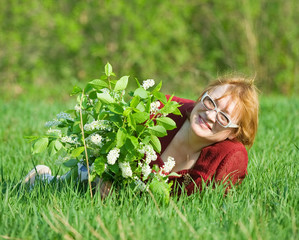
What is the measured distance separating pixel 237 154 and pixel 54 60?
9.91m

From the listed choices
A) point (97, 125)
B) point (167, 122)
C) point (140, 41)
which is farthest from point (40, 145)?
point (140, 41)

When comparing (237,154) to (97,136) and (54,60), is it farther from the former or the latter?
(54,60)

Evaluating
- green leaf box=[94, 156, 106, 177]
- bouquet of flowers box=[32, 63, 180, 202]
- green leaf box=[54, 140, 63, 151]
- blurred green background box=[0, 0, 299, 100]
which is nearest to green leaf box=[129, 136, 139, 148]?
bouquet of flowers box=[32, 63, 180, 202]

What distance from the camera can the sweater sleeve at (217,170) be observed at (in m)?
2.46

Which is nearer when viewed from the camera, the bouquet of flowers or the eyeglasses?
the bouquet of flowers

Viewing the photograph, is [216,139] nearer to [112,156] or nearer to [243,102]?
[243,102]

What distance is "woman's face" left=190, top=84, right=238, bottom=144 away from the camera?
2496 mm

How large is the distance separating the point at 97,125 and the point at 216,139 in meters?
0.80

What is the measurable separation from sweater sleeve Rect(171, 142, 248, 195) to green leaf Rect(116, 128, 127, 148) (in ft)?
1.87

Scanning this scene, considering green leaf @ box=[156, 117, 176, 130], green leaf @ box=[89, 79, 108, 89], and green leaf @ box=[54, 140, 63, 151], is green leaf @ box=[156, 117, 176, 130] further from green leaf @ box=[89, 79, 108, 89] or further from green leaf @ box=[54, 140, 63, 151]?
green leaf @ box=[54, 140, 63, 151]

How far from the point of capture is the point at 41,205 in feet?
7.03

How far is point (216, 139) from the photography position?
257 centimetres

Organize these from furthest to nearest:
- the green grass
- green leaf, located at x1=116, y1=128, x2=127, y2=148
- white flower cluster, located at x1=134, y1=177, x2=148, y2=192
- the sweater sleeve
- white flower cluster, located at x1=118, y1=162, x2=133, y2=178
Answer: the sweater sleeve → white flower cluster, located at x1=134, y1=177, x2=148, y2=192 → white flower cluster, located at x1=118, y1=162, x2=133, y2=178 → green leaf, located at x1=116, y1=128, x2=127, y2=148 → the green grass

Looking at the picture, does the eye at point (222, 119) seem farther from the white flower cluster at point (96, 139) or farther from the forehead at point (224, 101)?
the white flower cluster at point (96, 139)
